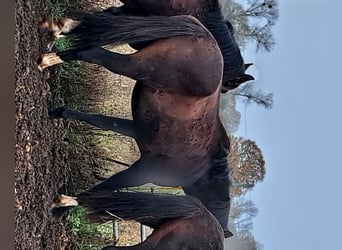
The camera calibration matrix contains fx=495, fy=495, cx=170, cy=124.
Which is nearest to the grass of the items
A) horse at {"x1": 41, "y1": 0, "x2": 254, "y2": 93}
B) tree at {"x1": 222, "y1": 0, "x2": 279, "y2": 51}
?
horse at {"x1": 41, "y1": 0, "x2": 254, "y2": 93}

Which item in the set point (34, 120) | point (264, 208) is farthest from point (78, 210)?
point (264, 208)

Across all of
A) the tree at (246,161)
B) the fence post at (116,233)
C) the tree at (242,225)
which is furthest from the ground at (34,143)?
the tree at (242,225)

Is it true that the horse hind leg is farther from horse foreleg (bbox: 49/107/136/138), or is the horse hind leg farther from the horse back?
the horse back

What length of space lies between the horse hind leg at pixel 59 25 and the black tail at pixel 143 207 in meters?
0.65

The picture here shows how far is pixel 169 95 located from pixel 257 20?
1254mm

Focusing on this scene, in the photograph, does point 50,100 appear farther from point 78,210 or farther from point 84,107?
point 78,210

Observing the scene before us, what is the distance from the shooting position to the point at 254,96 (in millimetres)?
2645

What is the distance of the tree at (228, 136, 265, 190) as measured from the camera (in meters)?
2.49

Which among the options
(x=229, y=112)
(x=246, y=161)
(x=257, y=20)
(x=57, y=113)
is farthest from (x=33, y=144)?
(x=257, y=20)

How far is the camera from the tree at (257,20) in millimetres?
2760

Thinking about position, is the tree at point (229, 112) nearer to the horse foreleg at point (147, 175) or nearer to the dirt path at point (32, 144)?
the horse foreleg at point (147, 175)

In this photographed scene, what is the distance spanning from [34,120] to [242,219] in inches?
46.0

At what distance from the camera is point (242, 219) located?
2.59m

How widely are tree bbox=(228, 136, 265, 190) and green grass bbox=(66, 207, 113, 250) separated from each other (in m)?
0.70
